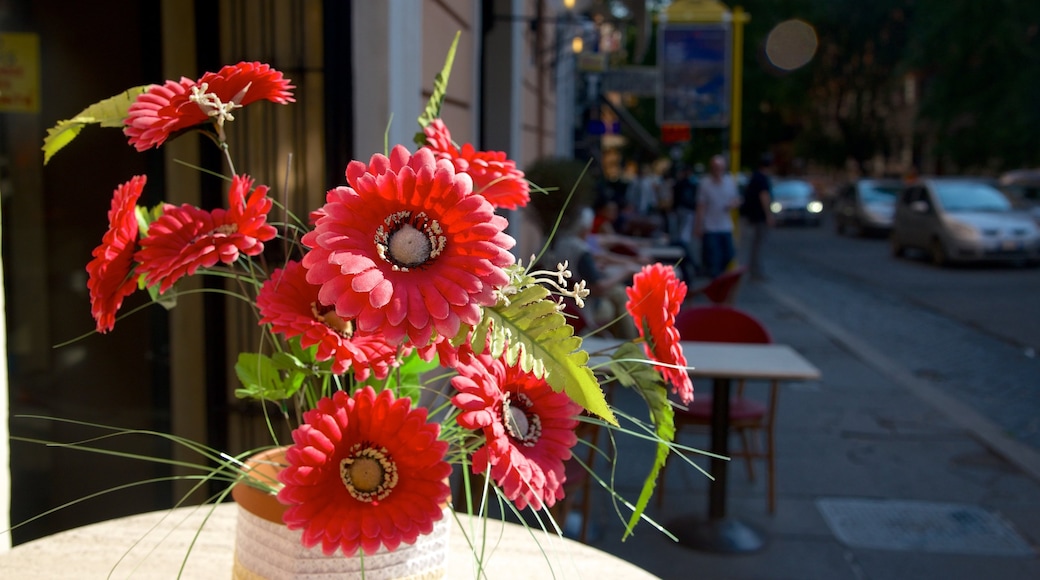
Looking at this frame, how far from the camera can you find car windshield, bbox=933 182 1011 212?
1620 cm

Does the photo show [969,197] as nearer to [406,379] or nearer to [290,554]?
[406,379]

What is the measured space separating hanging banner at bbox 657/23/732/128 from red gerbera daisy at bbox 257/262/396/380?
1377 cm

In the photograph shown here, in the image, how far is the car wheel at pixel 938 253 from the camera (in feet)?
52.1

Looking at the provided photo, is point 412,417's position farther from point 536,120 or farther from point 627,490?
point 536,120

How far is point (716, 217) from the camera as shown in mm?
11992

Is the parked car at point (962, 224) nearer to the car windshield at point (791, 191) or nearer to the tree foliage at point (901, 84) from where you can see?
the tree foliage at point (901, 84)

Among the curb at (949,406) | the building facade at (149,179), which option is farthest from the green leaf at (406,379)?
the curb at (949,406)

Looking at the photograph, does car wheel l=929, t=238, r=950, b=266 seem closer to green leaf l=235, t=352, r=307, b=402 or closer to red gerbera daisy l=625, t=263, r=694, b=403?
red gerbera daisy l=625, t=263, r=694, b=403

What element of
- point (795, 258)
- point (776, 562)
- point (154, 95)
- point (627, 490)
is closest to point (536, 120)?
point (627, 490)

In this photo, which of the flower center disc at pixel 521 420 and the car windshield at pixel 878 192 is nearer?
the flower center disc at pixel 521 420

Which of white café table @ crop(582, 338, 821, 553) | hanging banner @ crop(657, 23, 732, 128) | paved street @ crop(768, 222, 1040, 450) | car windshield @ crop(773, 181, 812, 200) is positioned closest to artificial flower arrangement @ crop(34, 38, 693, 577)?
white café table @ crop(582, 338, 821, 553)

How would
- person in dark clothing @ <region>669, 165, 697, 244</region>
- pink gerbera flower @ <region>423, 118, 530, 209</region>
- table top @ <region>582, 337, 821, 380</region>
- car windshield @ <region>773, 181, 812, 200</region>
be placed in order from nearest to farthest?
pink gerbera flower @ <region>423, 118, 530, 209</region> < table top @ <region>582, 337, 821, 380</region> < person in dark clothing @ <region>669, 165, 697, 244</region> < car windshield @ <region>773, 181, 812, 200</region>

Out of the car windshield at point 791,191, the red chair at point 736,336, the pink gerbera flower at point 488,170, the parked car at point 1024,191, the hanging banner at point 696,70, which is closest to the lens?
the pink gerbera flower at point 488,170

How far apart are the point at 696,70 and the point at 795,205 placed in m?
14.5
